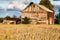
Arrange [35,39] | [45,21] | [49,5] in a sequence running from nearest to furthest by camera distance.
A: [35,39]
[45,21]
[49,5]

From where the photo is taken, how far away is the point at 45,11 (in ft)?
198

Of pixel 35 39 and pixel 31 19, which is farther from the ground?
pixel 35 39

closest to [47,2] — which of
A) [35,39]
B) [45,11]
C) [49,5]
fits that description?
[49,5]

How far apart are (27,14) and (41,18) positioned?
398cm

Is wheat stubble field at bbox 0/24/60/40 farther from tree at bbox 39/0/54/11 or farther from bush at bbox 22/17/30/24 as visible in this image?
tree at bbox 39/0/54/11

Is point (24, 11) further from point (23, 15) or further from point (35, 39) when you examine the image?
point (35, 39)

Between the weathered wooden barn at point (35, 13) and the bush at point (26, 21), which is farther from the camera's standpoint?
the weathered wooden barn at point (35, 13)

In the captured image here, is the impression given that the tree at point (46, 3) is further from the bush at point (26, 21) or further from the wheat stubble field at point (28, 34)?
the wheat stubble field at point (28, 34)

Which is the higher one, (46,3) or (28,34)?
(28,34)

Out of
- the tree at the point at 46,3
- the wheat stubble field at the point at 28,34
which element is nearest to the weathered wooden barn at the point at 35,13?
the tree at the point at 46,3

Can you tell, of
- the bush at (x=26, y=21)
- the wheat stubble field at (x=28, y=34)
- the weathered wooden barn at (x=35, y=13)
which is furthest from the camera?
the weathered wooden barn at (x=35, y=13)

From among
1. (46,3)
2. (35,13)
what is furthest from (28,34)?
(46,3)

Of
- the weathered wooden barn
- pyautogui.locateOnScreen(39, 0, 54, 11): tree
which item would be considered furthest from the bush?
pyautogui.locateOnScreen(39, 0, 54, 11): tree

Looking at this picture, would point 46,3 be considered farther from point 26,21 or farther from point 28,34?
point 28,34
